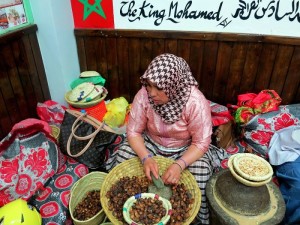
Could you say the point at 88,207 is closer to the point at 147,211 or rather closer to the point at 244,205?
the point at 147,211

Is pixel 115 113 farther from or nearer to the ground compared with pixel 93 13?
nearer to the ground

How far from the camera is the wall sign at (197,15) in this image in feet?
7.79

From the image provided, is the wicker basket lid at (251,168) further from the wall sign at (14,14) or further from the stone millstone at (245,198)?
the wall sign at (14,14)

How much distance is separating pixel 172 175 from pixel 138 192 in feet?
0.87

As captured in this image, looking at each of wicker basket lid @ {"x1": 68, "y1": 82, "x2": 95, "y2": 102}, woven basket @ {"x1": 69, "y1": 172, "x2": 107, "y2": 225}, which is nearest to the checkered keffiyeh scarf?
woven basket @ {"x1": 69, "y1": 172, "x2": 107, "y2": 225}

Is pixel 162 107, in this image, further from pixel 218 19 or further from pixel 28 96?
pixel 28 96

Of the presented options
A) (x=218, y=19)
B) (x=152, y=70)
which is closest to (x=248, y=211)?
(x=152, y=70)

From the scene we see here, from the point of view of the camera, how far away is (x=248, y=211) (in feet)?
5.32

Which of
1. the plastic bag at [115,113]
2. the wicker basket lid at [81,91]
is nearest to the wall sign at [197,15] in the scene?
the wicker basket lid at [81,91]

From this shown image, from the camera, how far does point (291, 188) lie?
2031 mm

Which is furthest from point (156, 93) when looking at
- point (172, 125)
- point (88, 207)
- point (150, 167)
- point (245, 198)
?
point (88, 207)

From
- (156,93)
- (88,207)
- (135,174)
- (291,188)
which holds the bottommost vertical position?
(88,207)

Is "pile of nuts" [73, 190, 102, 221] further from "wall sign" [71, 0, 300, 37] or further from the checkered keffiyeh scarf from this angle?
"wall sign" [71, 0, 300, 37]

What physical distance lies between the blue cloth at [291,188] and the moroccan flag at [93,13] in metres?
2.16
